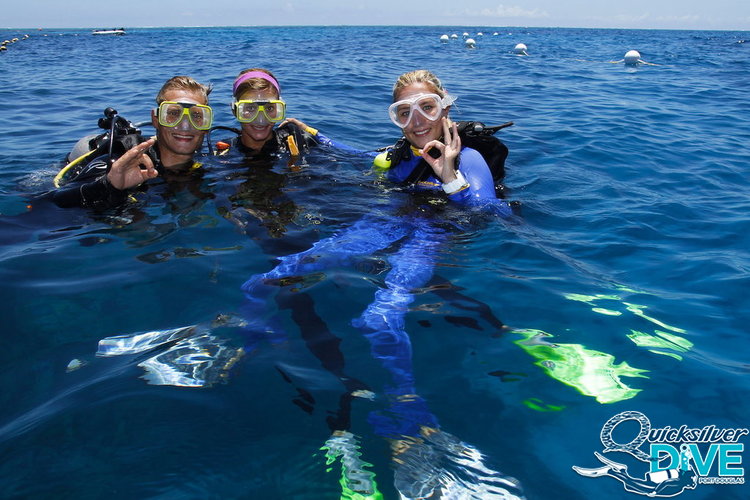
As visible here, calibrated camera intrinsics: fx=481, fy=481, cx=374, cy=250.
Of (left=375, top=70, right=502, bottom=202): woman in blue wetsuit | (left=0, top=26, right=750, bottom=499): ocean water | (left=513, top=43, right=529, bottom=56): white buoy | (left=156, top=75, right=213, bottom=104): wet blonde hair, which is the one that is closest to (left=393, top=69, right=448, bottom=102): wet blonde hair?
(left=375, top=70, right=502, bottom=202): woman in blue wetsuit

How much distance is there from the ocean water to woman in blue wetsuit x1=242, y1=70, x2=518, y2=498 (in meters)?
0.02

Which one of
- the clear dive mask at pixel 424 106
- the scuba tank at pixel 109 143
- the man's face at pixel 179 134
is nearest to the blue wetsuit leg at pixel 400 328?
the clear dive mask at pixel 424 106

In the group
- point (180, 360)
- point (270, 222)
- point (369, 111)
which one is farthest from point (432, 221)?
point (369, 111)

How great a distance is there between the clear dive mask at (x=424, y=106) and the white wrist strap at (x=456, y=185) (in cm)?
52

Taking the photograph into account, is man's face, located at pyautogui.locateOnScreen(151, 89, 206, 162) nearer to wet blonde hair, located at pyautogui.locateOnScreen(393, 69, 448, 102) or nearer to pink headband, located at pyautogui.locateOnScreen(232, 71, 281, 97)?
pink headband, located at pyautogui.locateOnScreen(232, 71, 281, 97)

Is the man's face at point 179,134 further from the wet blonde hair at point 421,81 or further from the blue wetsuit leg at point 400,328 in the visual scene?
the blue wetsuit leg at point 400,328

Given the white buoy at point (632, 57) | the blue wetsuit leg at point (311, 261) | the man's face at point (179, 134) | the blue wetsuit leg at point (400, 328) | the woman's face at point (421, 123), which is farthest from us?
the white buoy at point (632, 57)

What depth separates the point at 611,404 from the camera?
216 cm

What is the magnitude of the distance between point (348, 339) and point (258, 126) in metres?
2.99

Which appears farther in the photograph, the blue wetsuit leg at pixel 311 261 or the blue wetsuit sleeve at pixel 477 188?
the blue wetsuit sleeve at pixel 477 188

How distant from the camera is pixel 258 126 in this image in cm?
479

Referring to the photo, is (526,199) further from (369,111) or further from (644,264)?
(369,111)

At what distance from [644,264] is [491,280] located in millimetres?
1277

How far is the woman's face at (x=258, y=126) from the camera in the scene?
457cm
